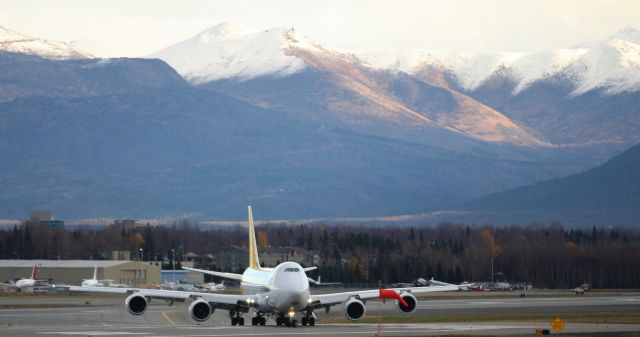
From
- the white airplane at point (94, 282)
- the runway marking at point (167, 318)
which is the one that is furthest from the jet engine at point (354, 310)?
the white airplane at point (94, 282)

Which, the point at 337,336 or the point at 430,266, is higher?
the point at 430,266

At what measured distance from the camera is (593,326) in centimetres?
8169

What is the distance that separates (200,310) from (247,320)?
11.1m

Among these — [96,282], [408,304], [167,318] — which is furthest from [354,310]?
[96,282]

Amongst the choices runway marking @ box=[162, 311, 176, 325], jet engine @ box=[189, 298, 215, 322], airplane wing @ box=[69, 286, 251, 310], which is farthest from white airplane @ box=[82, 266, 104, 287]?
jet engine @ box=[189, 298, 215, 322]

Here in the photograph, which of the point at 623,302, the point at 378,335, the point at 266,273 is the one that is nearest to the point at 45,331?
the point at 266,273

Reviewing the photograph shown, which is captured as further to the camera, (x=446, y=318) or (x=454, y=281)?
(x=454, y=281)

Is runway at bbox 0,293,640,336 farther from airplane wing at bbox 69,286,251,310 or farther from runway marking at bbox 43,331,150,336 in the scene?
airplane wing at bbox 69,286,251,310

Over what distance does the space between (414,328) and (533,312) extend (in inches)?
989

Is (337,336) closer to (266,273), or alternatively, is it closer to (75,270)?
(266,273)

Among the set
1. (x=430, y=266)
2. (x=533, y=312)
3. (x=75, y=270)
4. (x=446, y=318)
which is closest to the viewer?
(x=446, y=318)

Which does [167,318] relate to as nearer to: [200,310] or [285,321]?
[200,310]

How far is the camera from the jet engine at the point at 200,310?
3024 inches

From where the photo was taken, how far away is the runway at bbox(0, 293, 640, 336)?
2926 inches
